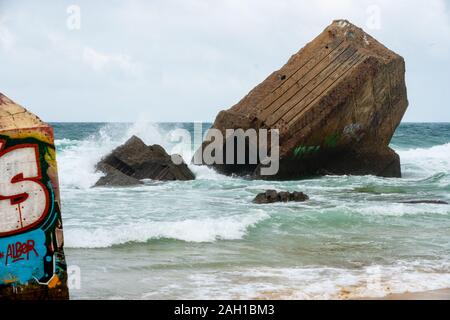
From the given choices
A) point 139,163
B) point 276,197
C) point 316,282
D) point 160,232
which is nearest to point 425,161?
point 139,163

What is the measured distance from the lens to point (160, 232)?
845 cm

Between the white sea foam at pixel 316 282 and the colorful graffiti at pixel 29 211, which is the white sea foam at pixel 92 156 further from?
the colorful graffiti at pixel 29 211

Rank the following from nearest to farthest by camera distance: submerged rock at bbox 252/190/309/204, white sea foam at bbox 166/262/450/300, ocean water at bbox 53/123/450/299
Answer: white sea foam at bbox 166/262/450/300 → ocean water at bbox 53/123/450/299 → submerged rock at bbox 252/190/309/204

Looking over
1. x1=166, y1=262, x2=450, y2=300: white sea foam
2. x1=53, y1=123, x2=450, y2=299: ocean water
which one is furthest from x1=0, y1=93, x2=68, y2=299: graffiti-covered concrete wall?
x1=166, y1=262, x2=450, y2=300: white sea foam

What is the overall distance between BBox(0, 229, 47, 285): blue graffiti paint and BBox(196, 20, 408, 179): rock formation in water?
33.1ft

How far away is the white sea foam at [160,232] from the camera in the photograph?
26.1 ft

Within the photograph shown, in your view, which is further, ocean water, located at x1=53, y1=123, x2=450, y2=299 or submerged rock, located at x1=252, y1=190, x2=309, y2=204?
submerged rock, located at x1=252, y1=190, x2=309, y2=204

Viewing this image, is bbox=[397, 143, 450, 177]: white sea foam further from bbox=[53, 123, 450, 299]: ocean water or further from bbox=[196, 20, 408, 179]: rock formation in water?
bbox=[53, 123, 450, 299]: ocean water

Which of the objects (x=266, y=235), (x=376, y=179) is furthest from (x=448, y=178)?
(x=266, y=235)

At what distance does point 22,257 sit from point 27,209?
0.31 meters

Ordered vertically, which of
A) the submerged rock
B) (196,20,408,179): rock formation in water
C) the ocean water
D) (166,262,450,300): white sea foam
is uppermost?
(196,20,408,179): rock formation in water

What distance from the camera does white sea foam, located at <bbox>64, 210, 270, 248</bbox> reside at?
795 cm

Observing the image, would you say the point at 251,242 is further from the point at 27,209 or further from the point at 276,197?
the point at 27,209
